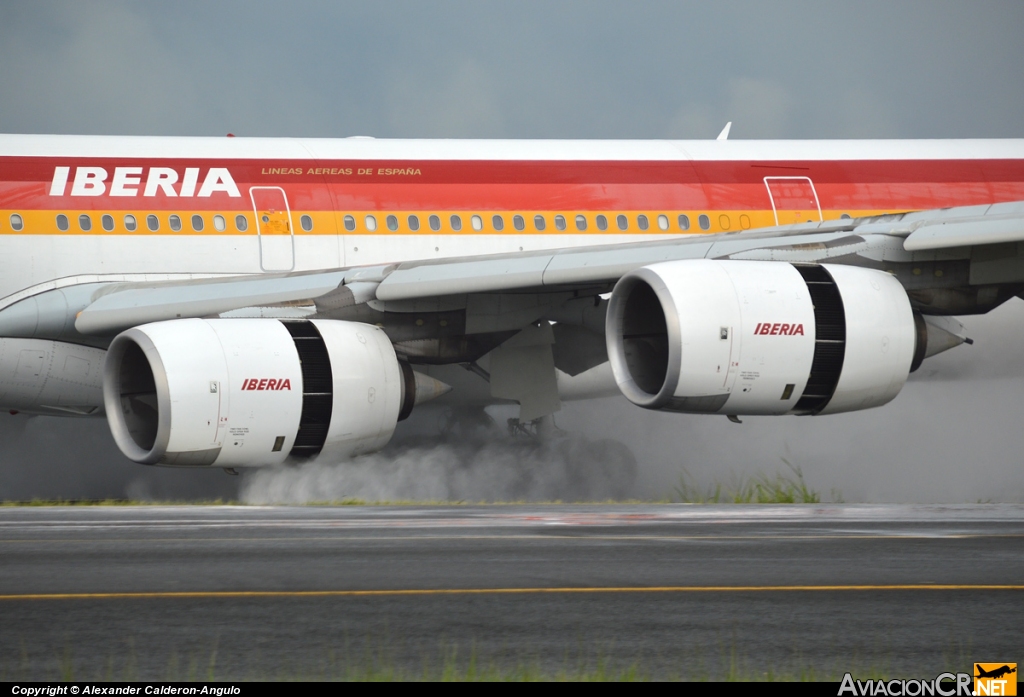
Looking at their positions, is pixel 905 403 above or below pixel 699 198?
below

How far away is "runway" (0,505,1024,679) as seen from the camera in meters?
4.91

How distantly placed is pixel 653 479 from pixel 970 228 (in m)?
6.05

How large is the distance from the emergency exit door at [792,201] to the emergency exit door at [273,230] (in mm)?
6209

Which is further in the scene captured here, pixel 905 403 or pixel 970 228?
pixel 905 403

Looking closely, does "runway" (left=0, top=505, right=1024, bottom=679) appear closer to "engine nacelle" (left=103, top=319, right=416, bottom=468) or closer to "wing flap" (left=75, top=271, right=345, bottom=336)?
"engine nacelle" (left=103, top=319, right=416, bottom=468)

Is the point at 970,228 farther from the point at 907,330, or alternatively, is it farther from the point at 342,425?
the point at 342,425

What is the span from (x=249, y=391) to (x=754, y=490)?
6.29 metres

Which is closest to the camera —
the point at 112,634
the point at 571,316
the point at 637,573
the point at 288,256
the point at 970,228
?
the point at 112,634

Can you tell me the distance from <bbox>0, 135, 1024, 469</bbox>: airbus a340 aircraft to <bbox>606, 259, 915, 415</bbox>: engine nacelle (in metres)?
0.02

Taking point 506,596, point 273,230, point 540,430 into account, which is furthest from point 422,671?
point 540,430

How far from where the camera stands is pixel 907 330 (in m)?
11.9

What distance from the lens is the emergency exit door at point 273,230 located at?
15.4 m

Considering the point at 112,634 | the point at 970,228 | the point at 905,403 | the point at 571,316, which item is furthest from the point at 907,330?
the point at 112,634

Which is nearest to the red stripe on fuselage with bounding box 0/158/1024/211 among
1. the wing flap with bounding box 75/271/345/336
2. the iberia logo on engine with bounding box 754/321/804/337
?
the wing flap with bounding box 75/271/345/336
